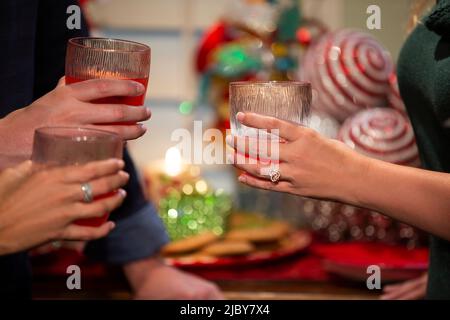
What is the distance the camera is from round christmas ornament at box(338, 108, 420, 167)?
1.40 m

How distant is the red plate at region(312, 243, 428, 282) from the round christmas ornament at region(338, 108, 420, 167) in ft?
0.89

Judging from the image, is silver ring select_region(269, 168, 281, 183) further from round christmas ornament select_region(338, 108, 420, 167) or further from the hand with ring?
round christmas ornament select_region(338, 108, 420, 167)

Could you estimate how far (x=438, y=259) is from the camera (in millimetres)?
1151

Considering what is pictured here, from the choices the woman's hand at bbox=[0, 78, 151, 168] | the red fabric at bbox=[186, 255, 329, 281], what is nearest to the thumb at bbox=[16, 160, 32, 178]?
the woman's hand at bbox=[0, 78, 151, 168]

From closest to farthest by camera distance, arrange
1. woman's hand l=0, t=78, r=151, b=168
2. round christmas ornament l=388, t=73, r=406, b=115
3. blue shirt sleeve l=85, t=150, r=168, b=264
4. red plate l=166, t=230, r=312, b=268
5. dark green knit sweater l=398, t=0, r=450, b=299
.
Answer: woman's hand l=0, t=78, r=151, b=168, dark green knit sweater l=398, t=0, r=450, b=299, blue shirt sleeve l=85, t=150, r=168, b=264, round christmas ornament l=388, t=73, r=406, b=115, red plate l=166, t=230, r=312, b=268

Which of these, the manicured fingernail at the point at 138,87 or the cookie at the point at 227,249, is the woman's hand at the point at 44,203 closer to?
the manicured fingernail at the point at 138,87

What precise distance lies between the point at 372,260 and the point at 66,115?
3.38ft

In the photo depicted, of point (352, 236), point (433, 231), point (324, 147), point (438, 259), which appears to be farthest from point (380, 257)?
point (324, 147)

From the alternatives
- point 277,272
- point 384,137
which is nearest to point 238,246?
point 277,272

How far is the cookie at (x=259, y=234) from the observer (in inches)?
70.9

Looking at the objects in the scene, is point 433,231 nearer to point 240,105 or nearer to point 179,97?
point 240,105

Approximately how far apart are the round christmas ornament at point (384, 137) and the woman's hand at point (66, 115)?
2.32 ft

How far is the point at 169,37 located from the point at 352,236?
2799 millimetres
